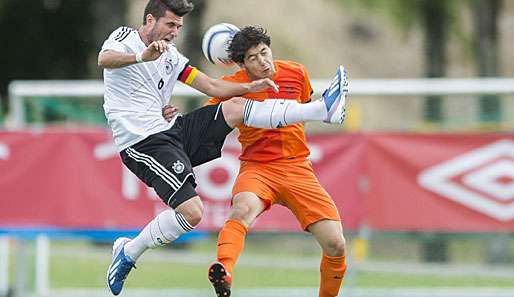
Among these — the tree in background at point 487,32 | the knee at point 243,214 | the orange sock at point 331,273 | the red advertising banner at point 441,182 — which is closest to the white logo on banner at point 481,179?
the red advertising banner at point 441,182

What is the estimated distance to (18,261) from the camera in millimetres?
13469

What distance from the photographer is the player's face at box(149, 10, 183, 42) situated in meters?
8.56

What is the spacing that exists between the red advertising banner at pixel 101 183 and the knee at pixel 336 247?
3628mm

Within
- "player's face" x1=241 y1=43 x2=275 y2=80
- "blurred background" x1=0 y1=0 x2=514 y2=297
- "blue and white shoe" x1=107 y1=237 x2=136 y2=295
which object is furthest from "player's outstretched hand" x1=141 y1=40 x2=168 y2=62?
"blurred background" x1=0 y1=0 x2=514 y2=297

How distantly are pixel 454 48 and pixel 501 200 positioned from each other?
775cm

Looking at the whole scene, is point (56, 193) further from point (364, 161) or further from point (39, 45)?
point (39, 45)

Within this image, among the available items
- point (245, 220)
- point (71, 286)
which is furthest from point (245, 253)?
point (245, 220)

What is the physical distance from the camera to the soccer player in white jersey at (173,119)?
8.62m

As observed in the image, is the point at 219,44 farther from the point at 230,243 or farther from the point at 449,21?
the point at 449,21

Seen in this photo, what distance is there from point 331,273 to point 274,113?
1.26 meters

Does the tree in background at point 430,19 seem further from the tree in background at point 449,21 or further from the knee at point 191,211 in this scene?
the knee at point 191,211

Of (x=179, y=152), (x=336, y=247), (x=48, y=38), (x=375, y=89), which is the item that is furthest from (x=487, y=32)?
(x=179, y=152)

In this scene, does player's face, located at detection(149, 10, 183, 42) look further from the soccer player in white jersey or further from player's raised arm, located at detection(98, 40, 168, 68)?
player's raised arm, located at detection(98, 40, 168, 68)

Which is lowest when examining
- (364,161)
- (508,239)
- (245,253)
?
(245,253)
